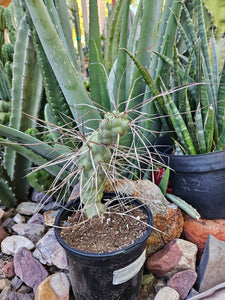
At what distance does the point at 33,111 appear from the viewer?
1.17 metres

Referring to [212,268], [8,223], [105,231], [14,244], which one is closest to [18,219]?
[8,223]

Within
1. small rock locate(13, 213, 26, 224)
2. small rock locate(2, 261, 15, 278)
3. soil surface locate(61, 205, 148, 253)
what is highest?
soil surface locate(61, 205, 148, 253)

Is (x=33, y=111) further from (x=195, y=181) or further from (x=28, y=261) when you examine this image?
(x=195, y=181)

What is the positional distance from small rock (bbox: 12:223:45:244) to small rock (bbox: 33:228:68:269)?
6 centimetres

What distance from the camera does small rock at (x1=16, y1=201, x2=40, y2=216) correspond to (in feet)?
3.38

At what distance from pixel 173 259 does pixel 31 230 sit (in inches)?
19.3

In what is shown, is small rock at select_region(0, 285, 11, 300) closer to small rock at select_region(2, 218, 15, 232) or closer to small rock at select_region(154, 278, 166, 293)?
small rock at select_region(2, 218, 15, 232)

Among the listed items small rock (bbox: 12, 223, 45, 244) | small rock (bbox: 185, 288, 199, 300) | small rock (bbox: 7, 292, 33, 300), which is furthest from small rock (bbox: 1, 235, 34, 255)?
small rock (bbox: 185, 288, 199, 300)

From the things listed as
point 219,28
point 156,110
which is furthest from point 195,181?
point 219,28

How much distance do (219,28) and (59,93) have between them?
2.43 feet

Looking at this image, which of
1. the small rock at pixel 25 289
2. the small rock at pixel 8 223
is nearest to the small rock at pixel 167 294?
the small rock at pixel 25 289

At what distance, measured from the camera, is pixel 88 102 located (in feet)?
2.61

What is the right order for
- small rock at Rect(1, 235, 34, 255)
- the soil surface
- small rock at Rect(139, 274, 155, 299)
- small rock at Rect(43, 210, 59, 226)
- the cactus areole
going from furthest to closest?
small rock at Rect(43, 210, 59, 226) → small rock at Rect(1, 235, 34, 255) → small rock at Rect(139, 274, 155, 299) → the soil surface → the cactus areole

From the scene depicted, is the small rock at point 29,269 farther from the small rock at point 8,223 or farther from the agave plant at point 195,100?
the agave plant at point 195,100
